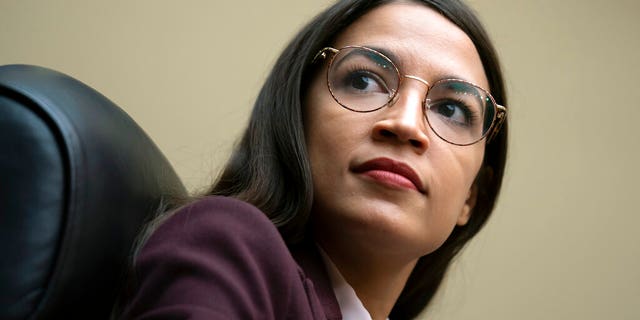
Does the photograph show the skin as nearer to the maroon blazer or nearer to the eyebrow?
the eyebrow

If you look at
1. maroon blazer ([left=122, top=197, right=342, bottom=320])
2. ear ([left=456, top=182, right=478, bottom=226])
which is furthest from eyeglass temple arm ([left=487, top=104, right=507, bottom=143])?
maroon blazer ([left=122, top=197, right=342, bottom=320])

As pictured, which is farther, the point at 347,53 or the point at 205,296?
the point at 347,53

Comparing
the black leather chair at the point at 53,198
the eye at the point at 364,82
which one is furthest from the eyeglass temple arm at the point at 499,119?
the black leather chair at the point at 53,198

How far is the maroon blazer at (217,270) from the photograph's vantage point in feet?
2.15

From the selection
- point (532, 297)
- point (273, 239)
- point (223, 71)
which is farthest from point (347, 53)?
point (532, 297)

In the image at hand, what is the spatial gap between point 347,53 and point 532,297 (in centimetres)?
108

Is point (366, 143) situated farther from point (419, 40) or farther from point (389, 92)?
point (419, 40)

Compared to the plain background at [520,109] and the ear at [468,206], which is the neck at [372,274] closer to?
the ear at [468,206]

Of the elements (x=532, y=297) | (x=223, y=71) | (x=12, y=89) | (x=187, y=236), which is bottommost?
(x=532, y=297)

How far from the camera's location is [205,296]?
2.14 feet

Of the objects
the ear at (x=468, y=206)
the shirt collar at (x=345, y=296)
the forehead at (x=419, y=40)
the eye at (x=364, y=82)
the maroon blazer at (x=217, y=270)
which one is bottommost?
the shirt collar at (x=345, y=296)

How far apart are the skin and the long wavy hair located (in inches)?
0.9

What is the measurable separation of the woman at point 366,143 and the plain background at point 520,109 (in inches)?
20.4

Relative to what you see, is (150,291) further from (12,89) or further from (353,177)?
(353,177)
